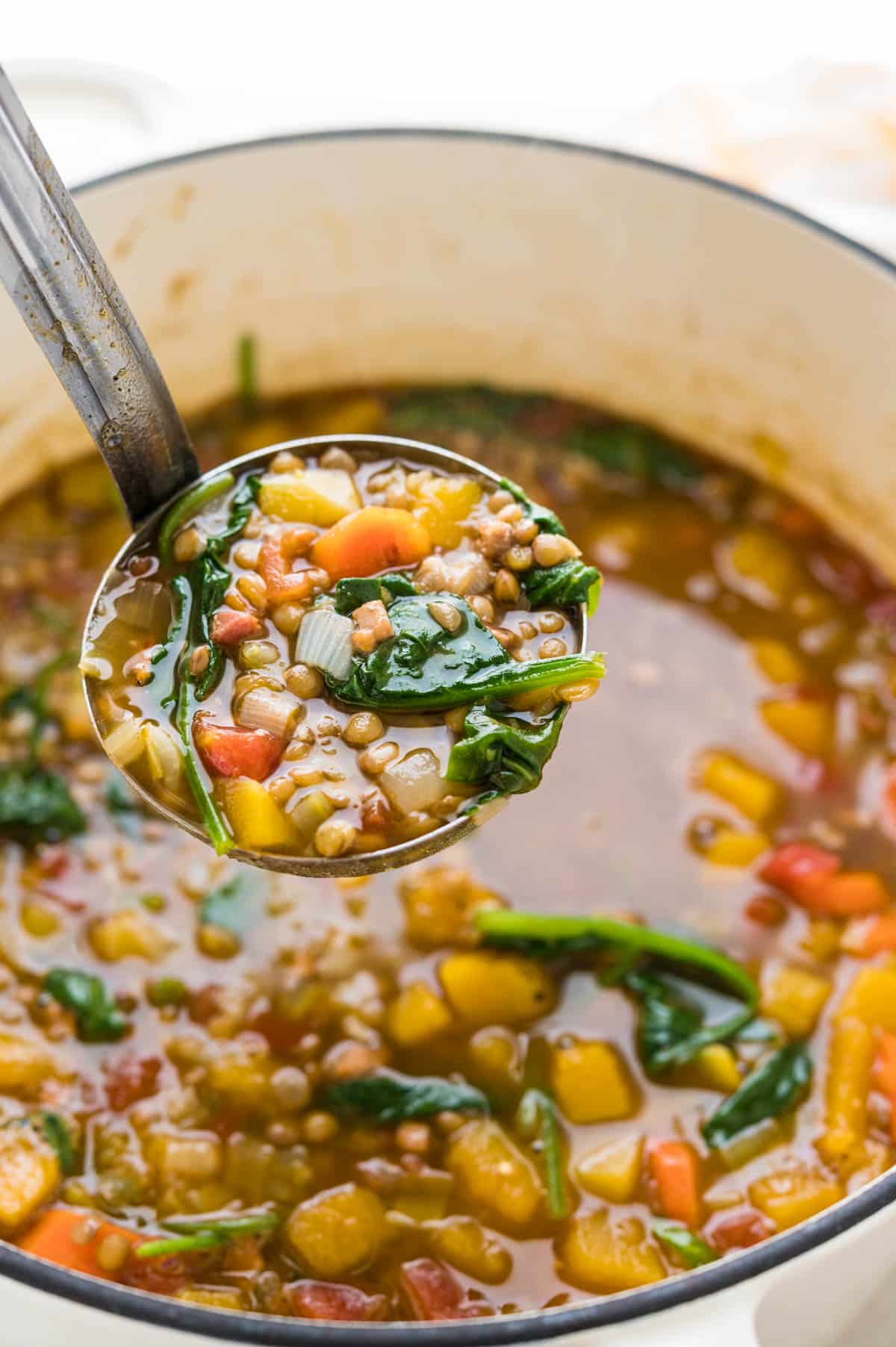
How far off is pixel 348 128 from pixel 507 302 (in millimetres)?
619

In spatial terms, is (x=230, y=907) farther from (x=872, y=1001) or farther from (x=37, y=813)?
(x=872, y=1001)

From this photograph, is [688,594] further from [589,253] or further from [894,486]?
[589,253]

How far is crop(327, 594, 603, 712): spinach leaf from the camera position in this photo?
6.89 feet

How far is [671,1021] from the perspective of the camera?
2.67 meters

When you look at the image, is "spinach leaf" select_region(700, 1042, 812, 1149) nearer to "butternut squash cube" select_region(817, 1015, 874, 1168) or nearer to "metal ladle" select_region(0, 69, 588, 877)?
"butternut squash cube" select_region(817, 1015, 874, 1168)

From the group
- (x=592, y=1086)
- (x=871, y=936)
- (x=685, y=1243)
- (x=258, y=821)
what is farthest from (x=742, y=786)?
(x=258, y=821)

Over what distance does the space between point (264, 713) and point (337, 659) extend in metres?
0.14

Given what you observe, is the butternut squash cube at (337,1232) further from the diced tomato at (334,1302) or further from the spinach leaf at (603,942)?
the spinach leaf at (603,942)

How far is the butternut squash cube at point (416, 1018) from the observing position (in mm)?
2676

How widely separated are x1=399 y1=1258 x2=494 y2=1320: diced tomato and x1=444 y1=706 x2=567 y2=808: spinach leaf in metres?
0.92

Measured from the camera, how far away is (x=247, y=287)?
3.38 metres

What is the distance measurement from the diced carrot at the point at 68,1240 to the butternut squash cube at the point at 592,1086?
82cm

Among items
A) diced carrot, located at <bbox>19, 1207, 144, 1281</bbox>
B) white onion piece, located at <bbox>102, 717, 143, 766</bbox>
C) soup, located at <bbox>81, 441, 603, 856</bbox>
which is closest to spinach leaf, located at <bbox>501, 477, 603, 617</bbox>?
soup, located at <bbox>81, 441, 603, 856</bbox>

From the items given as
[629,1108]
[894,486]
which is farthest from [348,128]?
[629,1108]
